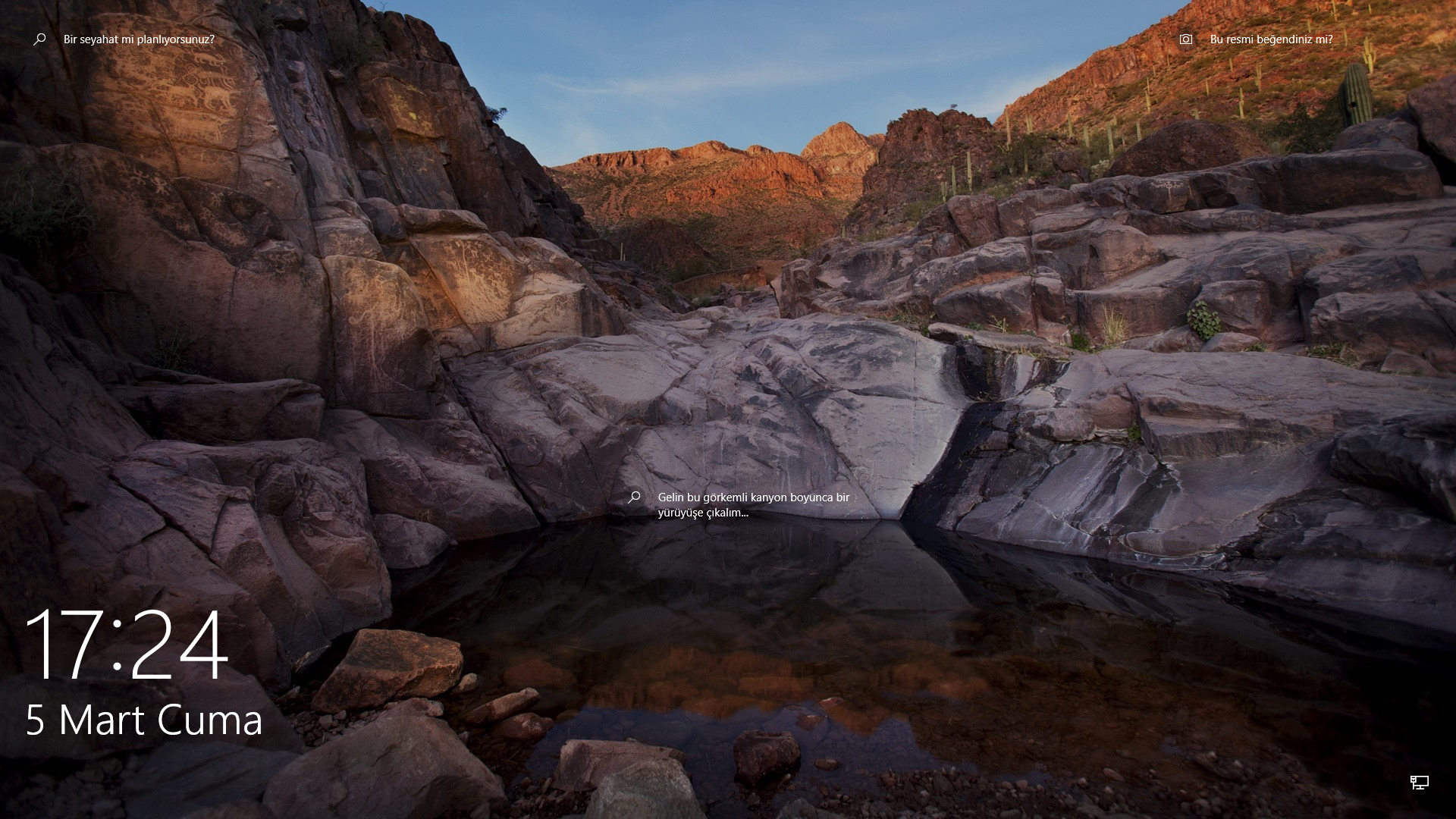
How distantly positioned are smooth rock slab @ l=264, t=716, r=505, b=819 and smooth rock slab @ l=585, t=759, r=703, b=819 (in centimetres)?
79

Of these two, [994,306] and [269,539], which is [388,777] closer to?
A: [269,539]

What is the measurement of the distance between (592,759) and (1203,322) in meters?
12.3

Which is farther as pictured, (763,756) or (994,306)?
(994,306)

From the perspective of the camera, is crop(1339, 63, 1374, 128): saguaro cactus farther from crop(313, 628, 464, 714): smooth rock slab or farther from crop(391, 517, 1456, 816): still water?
crop(313, 628, 464, 714): smooth rock slab

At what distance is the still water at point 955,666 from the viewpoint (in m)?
3.71

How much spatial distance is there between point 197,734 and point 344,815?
1.29 m

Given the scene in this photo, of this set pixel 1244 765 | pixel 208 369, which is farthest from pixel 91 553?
pixel 1244 765

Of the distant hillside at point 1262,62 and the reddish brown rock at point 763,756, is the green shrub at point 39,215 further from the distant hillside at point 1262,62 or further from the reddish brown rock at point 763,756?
the distant hillside at point 1262,62

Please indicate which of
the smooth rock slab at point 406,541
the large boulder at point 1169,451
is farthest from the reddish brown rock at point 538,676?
the large boulder at point 1169,451

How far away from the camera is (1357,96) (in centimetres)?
1636

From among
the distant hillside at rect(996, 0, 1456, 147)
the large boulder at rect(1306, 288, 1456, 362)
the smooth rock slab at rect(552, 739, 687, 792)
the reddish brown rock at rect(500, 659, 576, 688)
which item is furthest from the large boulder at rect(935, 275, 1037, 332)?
the distant hillside at rect(996, 0, 1456, 147)

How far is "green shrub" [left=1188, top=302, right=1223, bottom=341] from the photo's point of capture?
36.5 ft

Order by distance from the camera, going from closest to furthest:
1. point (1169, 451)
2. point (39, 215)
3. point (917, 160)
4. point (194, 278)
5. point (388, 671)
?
point (388, 671)
point (39, 215)
point (1169, 451)
point (194, 278)
point (917, 160)

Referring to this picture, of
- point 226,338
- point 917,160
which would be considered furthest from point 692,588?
point 917,160
